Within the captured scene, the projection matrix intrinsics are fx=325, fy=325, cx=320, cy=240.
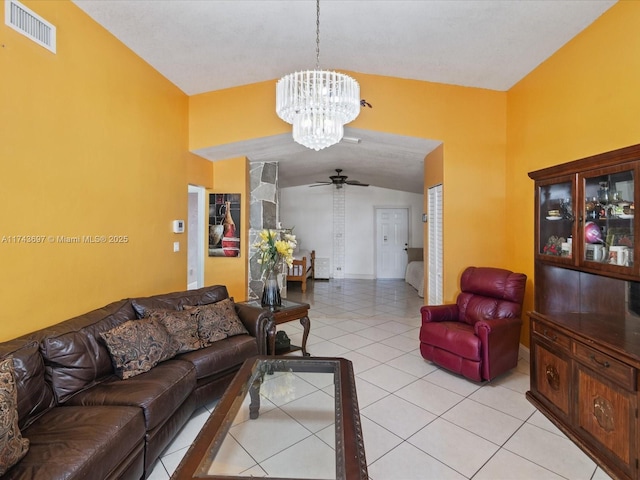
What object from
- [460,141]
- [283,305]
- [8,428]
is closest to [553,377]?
[283,305]

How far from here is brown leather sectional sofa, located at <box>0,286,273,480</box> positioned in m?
1.45

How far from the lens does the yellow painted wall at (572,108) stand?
2.37 meters

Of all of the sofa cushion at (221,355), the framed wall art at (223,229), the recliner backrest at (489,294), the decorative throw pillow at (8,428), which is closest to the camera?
the decorative throw pillow at (8,428)

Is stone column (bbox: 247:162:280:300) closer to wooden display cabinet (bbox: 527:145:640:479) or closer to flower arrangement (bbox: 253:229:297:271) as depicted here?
flower arrangement (bbox: 253:229:297:271)

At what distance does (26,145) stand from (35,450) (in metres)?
1.78

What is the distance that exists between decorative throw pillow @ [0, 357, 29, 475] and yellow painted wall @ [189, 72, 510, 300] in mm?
3759

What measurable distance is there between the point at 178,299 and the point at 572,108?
3.94 m

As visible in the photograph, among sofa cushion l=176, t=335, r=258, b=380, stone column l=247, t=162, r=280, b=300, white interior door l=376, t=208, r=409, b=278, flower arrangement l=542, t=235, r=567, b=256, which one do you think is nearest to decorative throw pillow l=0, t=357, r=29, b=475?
sofa cushion l=176, t=335, r=258, b=380

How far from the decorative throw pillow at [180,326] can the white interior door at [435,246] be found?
302 cm

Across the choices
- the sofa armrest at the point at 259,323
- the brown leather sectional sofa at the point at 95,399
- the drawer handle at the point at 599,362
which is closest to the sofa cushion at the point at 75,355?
the brown leather sectional sofa at the point at 95,399

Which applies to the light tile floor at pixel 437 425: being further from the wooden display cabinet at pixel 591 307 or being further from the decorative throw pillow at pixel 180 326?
the decorative throw pillow at pixel 180 326

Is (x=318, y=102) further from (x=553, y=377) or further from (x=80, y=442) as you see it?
(x=553, y=377)

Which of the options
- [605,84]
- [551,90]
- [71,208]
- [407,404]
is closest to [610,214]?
[605,84]

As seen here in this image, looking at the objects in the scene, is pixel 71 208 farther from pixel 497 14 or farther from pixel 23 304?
pixel 497 14
